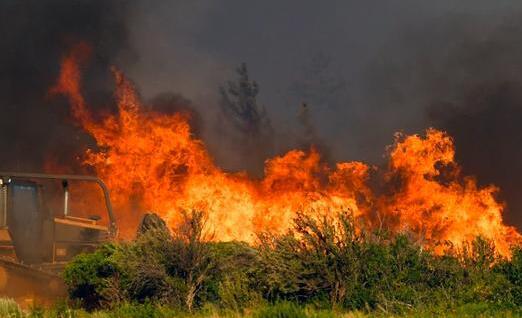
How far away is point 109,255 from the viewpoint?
66.6ft

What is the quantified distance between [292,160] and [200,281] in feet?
77.9

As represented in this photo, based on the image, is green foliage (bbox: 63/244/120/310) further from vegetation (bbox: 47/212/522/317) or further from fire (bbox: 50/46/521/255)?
fire (bbox: 50/46/521/255)

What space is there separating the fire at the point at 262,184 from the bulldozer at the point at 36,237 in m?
5.81

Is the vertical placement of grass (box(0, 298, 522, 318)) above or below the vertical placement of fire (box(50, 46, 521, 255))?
below

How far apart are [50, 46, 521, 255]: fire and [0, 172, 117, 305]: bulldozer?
19.1 feet

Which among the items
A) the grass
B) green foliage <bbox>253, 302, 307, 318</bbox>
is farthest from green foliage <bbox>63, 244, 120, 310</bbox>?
green foliage <bbox>253, 302, 307, 318</bbox>

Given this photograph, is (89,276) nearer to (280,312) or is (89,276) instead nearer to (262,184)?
(280,312)

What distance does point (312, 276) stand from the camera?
15.9m

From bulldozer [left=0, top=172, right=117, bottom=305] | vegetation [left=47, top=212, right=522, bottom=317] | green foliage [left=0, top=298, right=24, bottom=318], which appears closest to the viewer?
green foliage [left=0, top=298, right=24, bottom=318]

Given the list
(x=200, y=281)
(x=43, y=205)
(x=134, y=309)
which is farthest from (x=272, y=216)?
(x=134, y=309)

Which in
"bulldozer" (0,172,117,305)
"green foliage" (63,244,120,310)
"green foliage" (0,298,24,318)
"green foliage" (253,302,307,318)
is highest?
"bulldozer" (0,172,117,305)

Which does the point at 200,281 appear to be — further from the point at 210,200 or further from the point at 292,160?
the point at 292,160

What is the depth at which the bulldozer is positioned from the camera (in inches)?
867

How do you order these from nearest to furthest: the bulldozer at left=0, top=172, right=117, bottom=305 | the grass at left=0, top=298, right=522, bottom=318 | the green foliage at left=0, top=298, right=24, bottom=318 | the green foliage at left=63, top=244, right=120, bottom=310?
the grass at left=0, top=298, right=522, bottom=318, the green foliage at left=0, top=298, right=24, bottom=318, the green foliage at left=63, top=244, right=120, bottom=310, the bulldozer at left=0, top=172, right=117, bottom=305
